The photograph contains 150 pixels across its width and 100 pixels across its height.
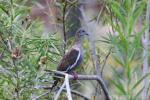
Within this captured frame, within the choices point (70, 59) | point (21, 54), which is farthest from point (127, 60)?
point (70, 59)

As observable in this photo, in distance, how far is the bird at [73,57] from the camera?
11.8 ft

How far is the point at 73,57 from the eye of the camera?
159 inches

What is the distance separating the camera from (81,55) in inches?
148

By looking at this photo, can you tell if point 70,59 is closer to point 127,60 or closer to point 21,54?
point 21,54

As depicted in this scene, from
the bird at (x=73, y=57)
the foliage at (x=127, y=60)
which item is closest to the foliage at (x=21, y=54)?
the bird at (x=73, y=57)

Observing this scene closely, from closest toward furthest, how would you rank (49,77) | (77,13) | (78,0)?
(49,77)
(78,0)
(77,13)

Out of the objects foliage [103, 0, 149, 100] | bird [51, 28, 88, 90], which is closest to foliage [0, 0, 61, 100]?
bird [51, 28, 88, 90]

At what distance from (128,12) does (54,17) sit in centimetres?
159

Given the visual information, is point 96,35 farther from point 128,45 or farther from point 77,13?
point 128,45

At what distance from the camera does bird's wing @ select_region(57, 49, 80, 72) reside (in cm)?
360

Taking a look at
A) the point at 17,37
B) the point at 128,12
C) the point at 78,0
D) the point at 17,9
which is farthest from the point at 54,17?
the point at 128,12

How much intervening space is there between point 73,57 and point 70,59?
0.29 feet

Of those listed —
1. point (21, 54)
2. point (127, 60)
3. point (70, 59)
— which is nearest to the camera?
point (127, 60)

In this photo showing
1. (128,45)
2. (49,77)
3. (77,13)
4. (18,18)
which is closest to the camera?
(128,45)
